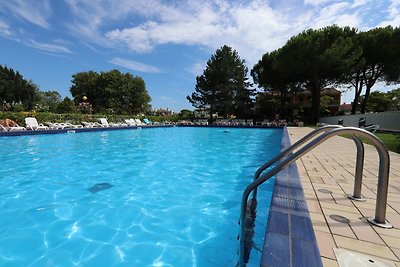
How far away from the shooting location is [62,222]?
3340 mm

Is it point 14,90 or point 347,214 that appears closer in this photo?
point 347,214

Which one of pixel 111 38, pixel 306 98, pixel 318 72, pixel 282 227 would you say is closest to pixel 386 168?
pixel 282 227

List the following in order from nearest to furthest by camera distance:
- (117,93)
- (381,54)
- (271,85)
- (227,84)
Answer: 1. (381,54)
2. (271,85)
3. (227,84)
4. (117,93)

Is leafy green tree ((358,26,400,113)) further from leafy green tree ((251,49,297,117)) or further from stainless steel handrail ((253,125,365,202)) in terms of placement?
stainless steel handrail ((253,125,365,202))

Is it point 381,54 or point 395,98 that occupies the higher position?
point 381,54


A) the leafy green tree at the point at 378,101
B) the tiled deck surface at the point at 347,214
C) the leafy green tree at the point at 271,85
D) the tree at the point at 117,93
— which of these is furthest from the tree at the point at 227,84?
the tiled deck surface at the point at 347,214

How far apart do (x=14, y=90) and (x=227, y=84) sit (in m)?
49.2

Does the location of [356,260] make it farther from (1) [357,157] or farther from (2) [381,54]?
(2) [381,54]

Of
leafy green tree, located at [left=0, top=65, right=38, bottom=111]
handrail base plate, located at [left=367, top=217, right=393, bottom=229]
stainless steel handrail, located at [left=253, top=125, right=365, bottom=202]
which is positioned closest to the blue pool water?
stainless steel handrail, located at [left=253, top=125, right=365, bottom=202]

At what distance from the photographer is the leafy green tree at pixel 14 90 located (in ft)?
158

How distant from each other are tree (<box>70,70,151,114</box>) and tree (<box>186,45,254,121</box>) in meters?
13.7

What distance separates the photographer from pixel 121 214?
3.65 metres

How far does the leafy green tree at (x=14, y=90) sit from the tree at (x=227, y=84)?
143 feet

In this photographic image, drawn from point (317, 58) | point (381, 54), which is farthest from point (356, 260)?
point (381, 54)
